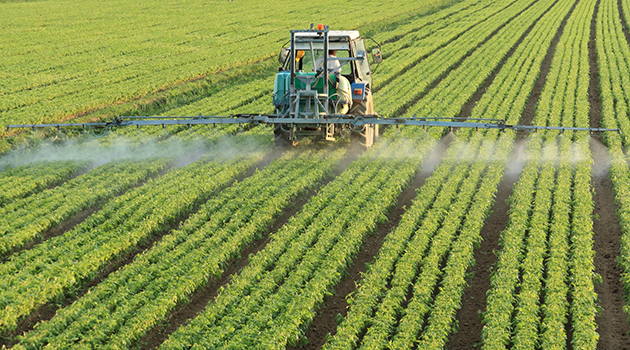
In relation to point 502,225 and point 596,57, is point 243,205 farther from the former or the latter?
point 596,57

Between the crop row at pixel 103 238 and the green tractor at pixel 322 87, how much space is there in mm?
1859

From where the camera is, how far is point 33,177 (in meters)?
13.7

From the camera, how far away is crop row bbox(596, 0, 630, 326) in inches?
440

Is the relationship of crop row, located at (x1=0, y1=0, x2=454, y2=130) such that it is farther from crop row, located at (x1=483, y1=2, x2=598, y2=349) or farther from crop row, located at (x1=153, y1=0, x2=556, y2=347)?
crop row, located at (x1=483, y1=2, x2=598, y2=349)

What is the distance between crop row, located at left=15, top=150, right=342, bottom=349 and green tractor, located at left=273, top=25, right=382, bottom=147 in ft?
4.81

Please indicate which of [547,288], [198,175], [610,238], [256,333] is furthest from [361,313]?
[198,175]

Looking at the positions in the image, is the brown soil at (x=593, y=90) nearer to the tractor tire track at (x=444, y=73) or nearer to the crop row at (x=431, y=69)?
the tractor tire track at (x=444, y=73)

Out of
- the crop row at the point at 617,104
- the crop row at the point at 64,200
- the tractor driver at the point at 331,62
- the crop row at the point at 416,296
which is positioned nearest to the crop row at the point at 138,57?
the crop row at the point at 64,200

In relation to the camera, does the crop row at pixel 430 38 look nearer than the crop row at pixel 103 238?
No

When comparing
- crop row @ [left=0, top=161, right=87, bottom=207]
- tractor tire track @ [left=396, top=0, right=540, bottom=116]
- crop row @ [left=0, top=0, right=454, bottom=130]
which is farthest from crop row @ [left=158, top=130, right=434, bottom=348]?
crop row @ [left=0, top=0, right=454, bottom=130]

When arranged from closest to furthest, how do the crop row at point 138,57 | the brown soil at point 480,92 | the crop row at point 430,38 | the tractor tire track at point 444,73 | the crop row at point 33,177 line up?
the crop row at point 33,177, the brown soil at point 480,92, the tractor tire track at point 444,73, the crop row at point 138,57, the crop row at point 430,38

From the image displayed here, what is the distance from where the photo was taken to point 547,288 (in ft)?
28.8

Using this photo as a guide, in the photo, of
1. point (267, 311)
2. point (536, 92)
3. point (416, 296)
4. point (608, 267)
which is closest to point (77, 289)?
point (267, 311)

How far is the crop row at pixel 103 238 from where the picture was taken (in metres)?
8.48
